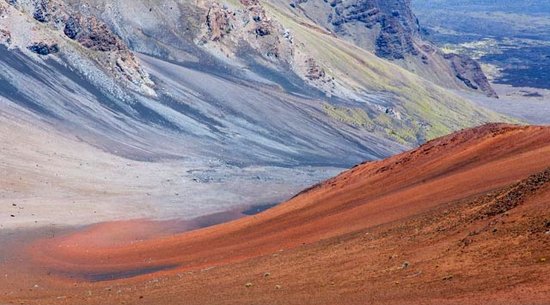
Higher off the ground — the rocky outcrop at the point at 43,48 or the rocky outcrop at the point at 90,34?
the rocky outcrop at the point at 90,34

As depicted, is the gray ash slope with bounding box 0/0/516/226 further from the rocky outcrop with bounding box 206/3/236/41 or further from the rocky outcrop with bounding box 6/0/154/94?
the rocky outcrop with bounding box 206/3/236/41

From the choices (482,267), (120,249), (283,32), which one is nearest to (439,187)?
(482,267)

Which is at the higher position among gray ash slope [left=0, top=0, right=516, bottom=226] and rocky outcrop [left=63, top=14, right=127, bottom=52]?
rocky outcrop [left=63, top=14, right=127, bottom=52]

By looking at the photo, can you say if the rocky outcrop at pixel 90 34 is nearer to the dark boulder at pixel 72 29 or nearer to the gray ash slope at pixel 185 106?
the dark boulder at pixel 72 29

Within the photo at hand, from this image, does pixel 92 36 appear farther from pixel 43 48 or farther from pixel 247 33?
pixel 247 33

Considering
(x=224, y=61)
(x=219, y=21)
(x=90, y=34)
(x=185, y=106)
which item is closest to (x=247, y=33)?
(x=219, y=21)

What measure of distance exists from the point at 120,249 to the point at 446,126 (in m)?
111

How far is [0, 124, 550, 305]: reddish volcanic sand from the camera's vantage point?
80.5 feet

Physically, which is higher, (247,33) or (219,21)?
(219,21)

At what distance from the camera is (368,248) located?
31172mm

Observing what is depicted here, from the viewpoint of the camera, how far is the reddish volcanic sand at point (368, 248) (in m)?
24.5

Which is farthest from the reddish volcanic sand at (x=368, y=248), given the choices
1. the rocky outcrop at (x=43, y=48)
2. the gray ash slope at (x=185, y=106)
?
the rocky outcrop at (x=43, y=48)

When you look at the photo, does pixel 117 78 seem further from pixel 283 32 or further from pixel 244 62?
pixel 283 32

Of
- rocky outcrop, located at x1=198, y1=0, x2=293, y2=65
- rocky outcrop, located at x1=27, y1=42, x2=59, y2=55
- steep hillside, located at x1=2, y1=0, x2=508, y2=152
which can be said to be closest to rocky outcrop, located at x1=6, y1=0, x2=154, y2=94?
steep hillside, located at x1=2, y1=0, x2=508, y2=152
